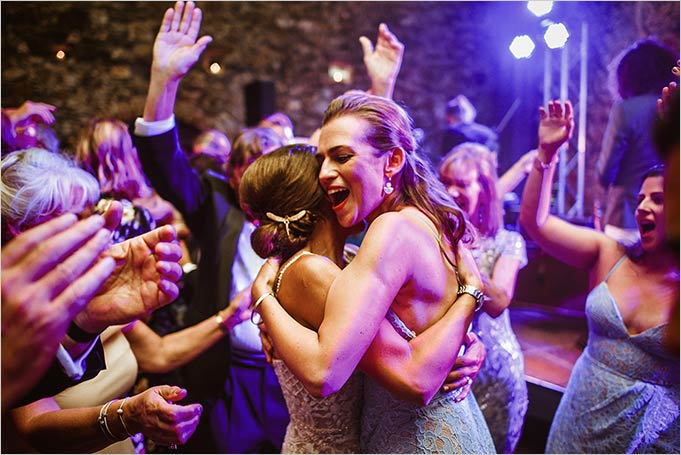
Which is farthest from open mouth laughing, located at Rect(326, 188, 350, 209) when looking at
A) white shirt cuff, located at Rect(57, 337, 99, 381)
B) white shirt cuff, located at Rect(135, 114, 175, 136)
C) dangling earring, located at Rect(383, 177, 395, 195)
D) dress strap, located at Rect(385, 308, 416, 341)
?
white shirt cuff, located at Rect(135, 114, 175, 136)

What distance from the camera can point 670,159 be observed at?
0.54m

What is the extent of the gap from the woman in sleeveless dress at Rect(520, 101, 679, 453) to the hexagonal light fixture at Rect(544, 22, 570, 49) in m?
4.35

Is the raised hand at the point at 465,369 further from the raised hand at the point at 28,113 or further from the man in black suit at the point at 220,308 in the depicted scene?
the raised hand at the point at 28,113

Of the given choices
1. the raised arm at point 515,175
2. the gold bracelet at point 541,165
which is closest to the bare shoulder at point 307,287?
the gold bracelet at point 541,165

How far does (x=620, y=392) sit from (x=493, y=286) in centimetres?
53

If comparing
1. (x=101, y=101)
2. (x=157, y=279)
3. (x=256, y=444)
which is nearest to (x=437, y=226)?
(x=157, y=279)

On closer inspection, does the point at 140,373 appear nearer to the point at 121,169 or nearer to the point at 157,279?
the point at 121,169

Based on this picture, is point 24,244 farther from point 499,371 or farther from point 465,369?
point 499,371

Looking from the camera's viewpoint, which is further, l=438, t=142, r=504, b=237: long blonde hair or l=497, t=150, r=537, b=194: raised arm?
l=497, t=150, r=537, b=194: raised arm

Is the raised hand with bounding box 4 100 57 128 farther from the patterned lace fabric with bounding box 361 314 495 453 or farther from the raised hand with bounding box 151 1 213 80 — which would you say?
the patterned lace fabric with bounding box 361 314 495 453

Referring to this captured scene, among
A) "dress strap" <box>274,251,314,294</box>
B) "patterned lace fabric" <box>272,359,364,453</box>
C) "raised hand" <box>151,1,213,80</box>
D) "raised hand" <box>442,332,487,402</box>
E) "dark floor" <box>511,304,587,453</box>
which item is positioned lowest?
"dark floor" <box>511,304,587,453</box>

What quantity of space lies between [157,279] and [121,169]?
1611 millimetres

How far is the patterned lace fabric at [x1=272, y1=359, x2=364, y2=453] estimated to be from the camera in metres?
1.42

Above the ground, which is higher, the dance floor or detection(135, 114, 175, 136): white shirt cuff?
detection(135, 114, 175, 136): white shirt cuff
